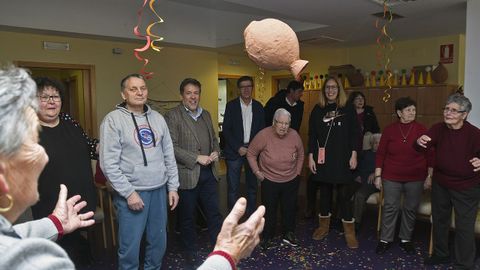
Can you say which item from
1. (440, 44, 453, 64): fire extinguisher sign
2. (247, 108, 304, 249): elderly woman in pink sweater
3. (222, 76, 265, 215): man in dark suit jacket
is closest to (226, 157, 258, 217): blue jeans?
(222, 76, 265, 215): man in dark suit jacket

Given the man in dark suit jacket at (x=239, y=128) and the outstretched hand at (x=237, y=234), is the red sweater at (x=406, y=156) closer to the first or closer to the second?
the man in dark suit jacket at (x=239, y=128)

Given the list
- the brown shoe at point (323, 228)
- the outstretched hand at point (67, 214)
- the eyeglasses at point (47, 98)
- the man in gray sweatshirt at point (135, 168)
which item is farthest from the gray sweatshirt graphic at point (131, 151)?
the brown shoe at point (323, 228)

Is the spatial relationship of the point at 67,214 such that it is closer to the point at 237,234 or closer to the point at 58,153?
the point at 237,234

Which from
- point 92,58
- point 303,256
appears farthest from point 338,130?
point 92,58

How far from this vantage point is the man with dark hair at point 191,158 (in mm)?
2584

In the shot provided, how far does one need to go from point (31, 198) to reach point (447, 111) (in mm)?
2583

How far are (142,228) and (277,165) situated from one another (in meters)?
1.26

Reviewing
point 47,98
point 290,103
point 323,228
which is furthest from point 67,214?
point 290,103

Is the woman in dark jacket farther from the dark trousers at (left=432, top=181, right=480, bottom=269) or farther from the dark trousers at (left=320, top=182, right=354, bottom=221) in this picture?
the dark trousers at (left=432, top=181, right=480, bottom=269)

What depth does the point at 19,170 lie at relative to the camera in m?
0.72

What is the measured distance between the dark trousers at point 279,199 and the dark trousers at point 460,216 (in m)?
1.05

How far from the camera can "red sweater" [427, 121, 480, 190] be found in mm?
2498

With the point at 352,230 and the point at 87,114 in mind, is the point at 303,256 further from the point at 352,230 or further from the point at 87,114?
the point at 87,114

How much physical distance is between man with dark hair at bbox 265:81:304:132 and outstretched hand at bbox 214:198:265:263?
286cm
